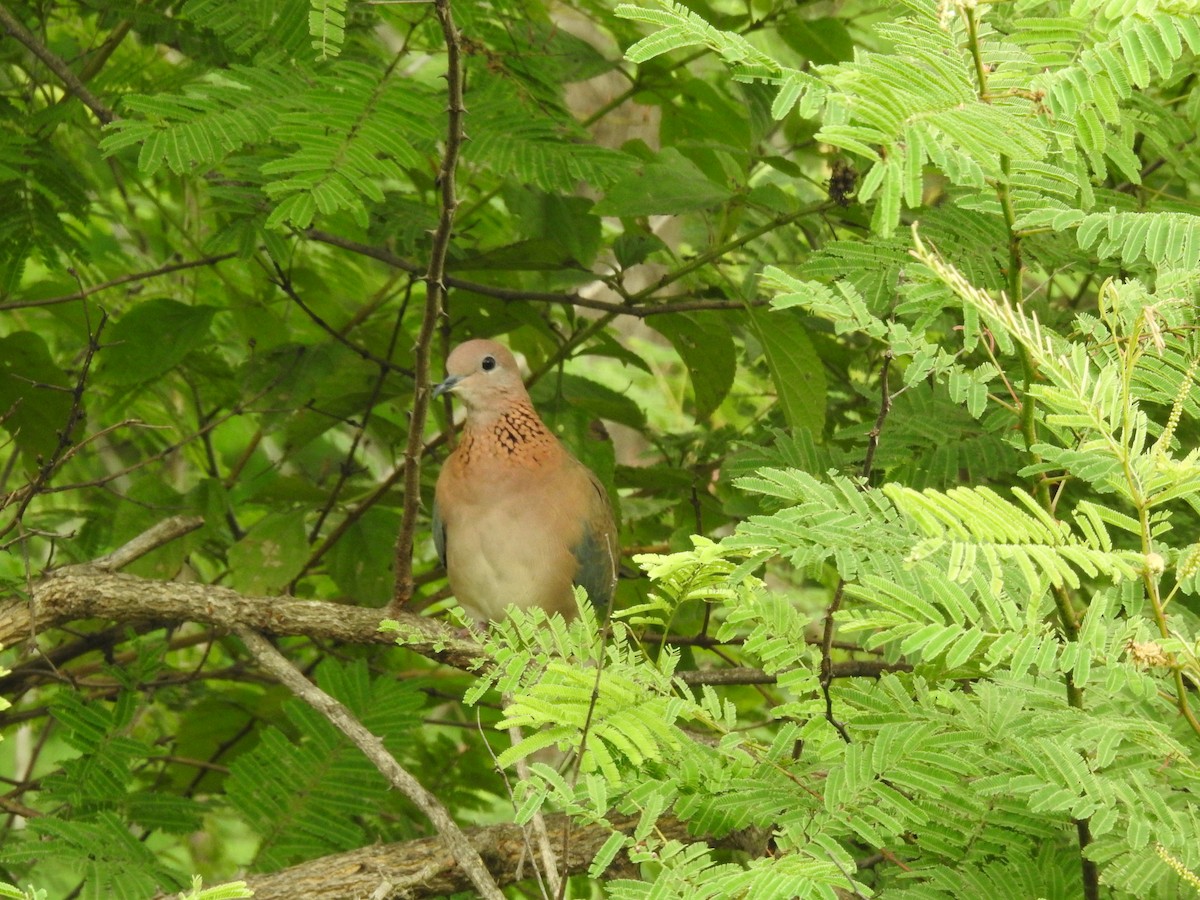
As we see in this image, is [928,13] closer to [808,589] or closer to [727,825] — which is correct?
[727,825]

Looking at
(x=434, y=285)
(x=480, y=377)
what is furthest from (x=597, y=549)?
(x=434, y=285)

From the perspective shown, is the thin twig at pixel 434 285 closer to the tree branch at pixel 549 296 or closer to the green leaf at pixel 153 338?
the tree branch at pixel 549 296

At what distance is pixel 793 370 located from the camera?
322 cm

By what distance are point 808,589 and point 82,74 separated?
3.29m

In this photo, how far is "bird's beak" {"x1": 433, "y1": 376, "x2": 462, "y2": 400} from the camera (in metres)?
3.84

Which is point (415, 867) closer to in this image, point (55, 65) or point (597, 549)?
point (597, 549)

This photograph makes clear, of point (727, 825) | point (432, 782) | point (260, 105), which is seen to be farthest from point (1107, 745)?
point (432, 782)

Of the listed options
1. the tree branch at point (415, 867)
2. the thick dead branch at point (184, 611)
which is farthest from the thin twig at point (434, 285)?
the tree branch at point (415, 867)

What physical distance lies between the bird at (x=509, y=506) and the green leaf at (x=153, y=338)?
677 mm

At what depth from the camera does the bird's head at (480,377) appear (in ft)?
12.7

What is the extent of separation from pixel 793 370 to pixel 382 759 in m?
1.29

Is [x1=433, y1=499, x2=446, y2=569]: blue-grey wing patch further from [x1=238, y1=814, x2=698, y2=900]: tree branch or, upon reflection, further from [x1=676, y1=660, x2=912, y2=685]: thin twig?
[x1=238, y1=814, x2=698, y2=900]: tree branch

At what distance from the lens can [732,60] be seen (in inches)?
64.1

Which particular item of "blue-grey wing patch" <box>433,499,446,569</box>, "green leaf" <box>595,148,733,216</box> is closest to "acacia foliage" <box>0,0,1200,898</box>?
"green leaf" <box>595,148,733,216</box>
